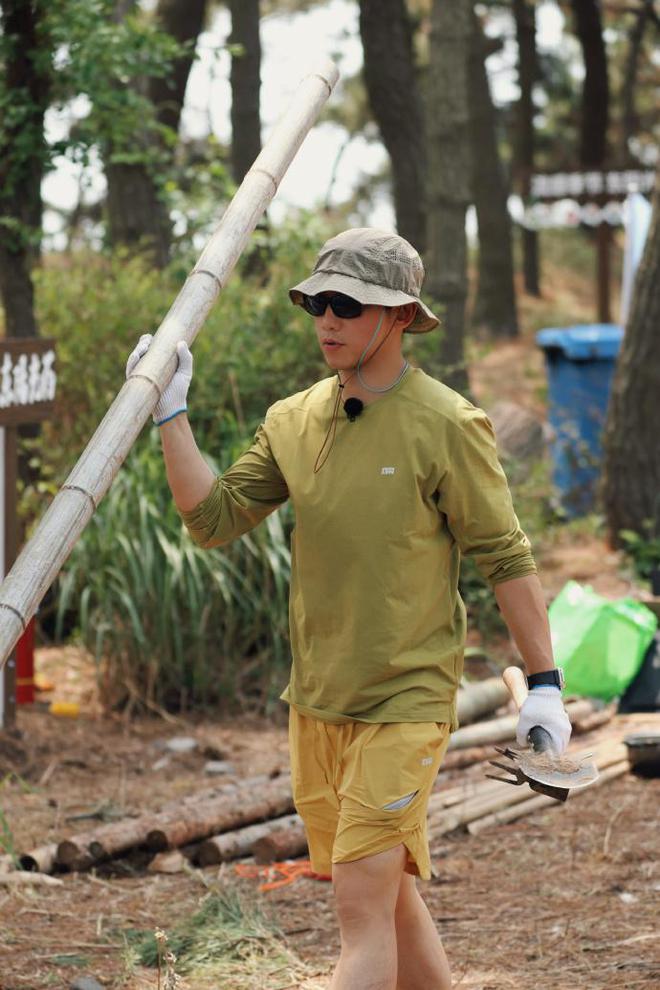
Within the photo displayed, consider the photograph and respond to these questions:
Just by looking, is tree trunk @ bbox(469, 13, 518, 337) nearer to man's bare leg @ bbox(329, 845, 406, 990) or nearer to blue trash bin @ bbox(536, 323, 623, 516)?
blue trash bin @ bbox(536, 323, 623, 516)

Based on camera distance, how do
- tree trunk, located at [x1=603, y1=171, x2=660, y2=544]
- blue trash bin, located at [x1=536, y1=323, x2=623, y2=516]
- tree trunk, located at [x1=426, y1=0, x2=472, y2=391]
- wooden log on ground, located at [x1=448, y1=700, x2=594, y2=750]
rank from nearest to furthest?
wooden log on ground, located at [x1=448, y1=700, x2=594, y2=750] → tree trunk, located at [x1=603, y1=171, x2=660, y2=544] → tree trunk, located at [x1=426, y1=0, x2=472, y2=391] → blue trash bin, located at [x1=536, y1=323, x2=623, y2=516]

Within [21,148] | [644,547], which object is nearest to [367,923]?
[21,148]

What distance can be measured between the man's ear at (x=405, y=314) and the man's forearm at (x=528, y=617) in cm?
64

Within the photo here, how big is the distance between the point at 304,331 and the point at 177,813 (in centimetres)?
372

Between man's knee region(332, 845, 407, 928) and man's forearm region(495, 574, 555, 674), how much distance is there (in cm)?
55

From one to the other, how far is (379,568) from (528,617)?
355mm

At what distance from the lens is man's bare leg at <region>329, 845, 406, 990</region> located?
311 cm

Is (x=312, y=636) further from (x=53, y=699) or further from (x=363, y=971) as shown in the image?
(x=53, y=699)

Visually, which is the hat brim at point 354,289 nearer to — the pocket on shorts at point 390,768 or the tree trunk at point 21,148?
the pocket on shorts at point 390,768

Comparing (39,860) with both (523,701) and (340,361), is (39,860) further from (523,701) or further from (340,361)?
(340,361)

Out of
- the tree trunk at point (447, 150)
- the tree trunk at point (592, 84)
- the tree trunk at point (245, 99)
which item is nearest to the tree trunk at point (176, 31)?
the tree trunk at point (245, 99)

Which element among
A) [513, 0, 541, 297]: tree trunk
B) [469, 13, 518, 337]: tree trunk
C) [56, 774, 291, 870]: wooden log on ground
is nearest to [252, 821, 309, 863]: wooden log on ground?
[56, 774, 291, 870]: wooden log on ground

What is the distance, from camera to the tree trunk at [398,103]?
1377 cm

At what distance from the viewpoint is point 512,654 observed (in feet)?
26.6
